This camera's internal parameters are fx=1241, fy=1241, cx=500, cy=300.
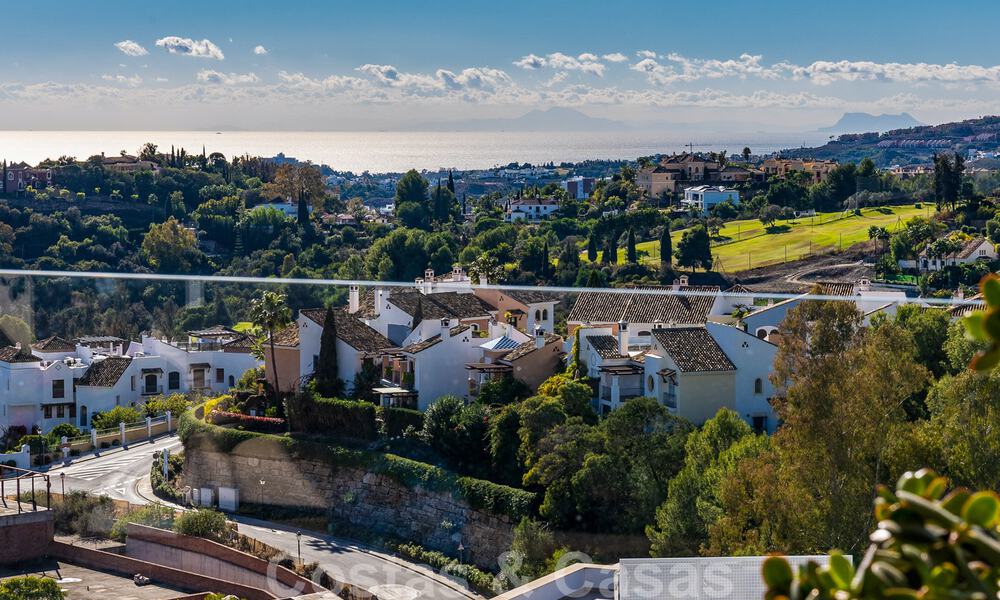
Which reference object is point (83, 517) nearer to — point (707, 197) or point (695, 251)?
point (695, 251)

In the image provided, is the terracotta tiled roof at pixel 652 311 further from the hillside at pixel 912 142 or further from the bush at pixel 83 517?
the hillside at pixel 912 142

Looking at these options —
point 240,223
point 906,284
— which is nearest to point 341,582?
point 906,284

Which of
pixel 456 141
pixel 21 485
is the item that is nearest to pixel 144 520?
pixel 21 485

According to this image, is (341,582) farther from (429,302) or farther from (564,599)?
(564,599)

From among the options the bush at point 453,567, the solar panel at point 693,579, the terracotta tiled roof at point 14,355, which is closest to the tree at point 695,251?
the bush at point 453,567

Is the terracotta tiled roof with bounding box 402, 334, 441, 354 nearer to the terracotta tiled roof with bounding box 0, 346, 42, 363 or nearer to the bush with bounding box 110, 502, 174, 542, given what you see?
the bush with bounding box 110, 502, 174, 542

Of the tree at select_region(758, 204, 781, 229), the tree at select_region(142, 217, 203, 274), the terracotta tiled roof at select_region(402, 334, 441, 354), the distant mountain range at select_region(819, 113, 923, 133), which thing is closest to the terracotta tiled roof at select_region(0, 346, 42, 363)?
the terracotta tiled roof at select_region(402, 334, 441, 354)
